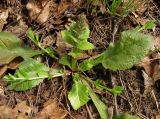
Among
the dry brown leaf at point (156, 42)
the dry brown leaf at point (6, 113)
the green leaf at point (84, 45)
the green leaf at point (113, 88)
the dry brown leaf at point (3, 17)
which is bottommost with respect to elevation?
the dry brown leaf at point (6, 113)

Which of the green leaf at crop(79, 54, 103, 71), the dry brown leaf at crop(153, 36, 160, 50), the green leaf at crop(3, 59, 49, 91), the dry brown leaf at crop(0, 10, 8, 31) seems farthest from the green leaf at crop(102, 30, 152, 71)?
the dry brown leaf at crop(0, 10, 8, 31)

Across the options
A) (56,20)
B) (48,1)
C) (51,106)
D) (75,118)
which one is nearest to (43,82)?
(51,106)

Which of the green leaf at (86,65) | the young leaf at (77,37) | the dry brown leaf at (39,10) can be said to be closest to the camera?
the young leaf at (77,37)

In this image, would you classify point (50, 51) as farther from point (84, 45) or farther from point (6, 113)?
point (6, 113)

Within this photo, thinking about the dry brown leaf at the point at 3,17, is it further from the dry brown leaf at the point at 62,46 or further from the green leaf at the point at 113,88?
the green leaf at the point at 113,88

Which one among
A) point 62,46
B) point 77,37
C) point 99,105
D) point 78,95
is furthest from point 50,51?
point 99,105

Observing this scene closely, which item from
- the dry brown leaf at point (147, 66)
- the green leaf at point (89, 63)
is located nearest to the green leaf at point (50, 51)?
the green leaf at point (89, 63)

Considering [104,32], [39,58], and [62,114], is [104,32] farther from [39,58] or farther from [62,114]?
[62,114]
